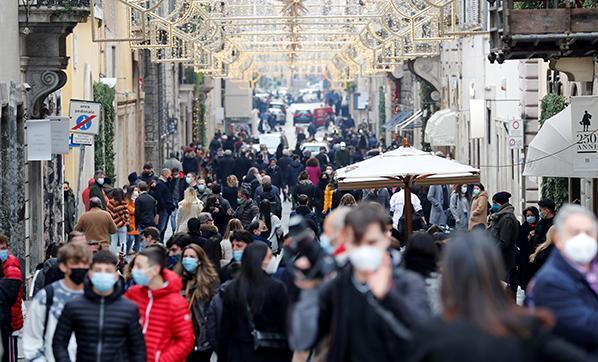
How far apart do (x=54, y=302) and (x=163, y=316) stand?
0.69 meters

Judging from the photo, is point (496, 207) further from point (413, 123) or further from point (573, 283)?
point (413, 123)

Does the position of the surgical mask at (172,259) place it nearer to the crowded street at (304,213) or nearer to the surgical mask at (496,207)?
the crowded street at (304,213)

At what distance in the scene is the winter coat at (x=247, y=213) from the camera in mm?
24750

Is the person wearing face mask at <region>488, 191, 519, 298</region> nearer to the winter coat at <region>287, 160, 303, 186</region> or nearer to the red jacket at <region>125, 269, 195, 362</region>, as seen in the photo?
the red jacket at <region>125, 269, 195, 362</region>

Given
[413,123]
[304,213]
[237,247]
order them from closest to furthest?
[237,247] → [304,213] → [413,123]

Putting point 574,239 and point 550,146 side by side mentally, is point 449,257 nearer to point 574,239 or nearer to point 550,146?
point 574,239

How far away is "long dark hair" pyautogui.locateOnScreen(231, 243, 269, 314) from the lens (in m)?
11.8

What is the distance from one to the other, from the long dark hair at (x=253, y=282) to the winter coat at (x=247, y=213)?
1269 centimetres

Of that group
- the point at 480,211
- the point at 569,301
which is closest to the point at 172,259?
the point at 569,301

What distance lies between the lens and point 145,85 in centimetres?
5378

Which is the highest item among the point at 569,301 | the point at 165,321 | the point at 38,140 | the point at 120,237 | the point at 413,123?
the point at 38,140

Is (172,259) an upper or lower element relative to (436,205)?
upper

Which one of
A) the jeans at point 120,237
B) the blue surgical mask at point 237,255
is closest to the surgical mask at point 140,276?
the blue surgical mask at point 237,255

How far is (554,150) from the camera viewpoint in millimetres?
23703
